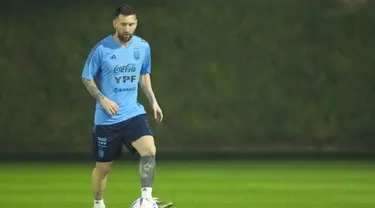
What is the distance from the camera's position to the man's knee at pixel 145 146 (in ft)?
29.3

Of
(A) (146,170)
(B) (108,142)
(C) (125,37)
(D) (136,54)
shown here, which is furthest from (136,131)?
Answer: (C) (125,37)

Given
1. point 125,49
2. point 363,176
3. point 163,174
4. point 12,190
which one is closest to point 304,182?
point 363,176

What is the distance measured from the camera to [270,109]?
1753 cm

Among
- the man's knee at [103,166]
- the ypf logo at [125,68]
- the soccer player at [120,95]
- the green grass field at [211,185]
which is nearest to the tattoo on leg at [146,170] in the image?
the soccer player at [120,95]

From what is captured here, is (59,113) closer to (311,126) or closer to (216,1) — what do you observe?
(216,1)

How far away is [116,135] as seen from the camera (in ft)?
29.8

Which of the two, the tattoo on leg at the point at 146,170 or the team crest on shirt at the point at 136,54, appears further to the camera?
the team crest on shirt at the point at 136,54

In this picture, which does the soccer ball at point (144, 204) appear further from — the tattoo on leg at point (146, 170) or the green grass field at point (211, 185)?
the green grass field at point (211, 185)

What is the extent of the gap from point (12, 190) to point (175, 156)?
5452mm

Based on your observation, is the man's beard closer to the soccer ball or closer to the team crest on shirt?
the team crest on shirt

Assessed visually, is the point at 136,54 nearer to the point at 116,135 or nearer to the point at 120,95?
the point at 120,95

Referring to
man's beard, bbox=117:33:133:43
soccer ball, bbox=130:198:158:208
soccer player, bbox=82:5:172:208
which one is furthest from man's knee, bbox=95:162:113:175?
man's beard, bbox=117:33:133:43

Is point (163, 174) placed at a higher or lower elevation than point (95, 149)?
lower

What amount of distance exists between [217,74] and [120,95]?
864 cm
